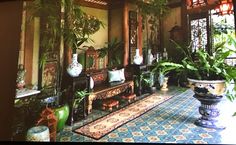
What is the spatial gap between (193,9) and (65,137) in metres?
2.93

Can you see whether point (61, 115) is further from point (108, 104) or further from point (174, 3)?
point (174, 3)

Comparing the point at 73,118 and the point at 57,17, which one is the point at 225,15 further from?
the point at 73,118

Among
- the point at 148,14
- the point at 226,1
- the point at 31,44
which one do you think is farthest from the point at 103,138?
the point at 148,14

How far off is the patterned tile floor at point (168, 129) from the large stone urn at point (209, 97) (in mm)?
114

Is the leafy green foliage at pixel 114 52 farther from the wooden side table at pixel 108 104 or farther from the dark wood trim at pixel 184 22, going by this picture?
the dark wood trim at pixel 184 22

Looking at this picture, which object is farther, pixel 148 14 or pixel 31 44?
pixel 148 14

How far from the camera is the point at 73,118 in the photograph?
3.09 m

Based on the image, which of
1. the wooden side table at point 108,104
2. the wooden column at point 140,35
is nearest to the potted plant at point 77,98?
the wooden side table at point 108,104

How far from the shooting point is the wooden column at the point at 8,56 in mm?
2311

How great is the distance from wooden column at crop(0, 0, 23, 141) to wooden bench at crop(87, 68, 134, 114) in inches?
48.1

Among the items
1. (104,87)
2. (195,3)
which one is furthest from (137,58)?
(195,3)

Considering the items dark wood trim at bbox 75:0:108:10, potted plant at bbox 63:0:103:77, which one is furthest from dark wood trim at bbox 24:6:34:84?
dark wood trim at bbox 75:0:108:10

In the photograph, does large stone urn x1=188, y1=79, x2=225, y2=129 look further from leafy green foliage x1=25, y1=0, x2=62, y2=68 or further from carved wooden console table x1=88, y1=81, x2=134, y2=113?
leafy green foliage x1=25, y1=0, x2=62, y2=68

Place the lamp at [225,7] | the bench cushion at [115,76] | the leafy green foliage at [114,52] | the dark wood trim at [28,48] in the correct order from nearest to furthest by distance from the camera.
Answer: the lamp at [225,7] → the dark wood trim at [28,48] → the bench cushion at [115,76] → the leafy green foliage at [114,52]
